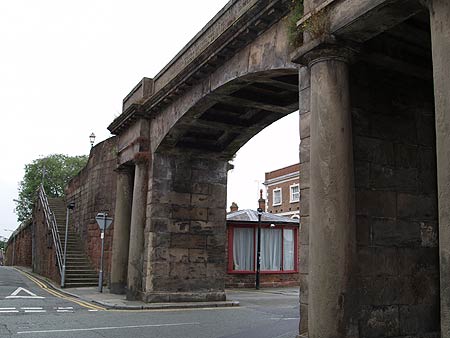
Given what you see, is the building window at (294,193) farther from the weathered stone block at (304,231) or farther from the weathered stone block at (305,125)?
the weathered stone block at (304,231)

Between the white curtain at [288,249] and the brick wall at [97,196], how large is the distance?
7.98 metres

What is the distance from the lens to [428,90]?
8.32 metres

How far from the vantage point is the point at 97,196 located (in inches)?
843

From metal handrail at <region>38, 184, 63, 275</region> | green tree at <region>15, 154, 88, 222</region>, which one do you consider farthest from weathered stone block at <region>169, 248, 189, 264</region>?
green tree at <region>15, 154, 88, 222</region>

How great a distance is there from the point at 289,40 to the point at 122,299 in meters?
9.49

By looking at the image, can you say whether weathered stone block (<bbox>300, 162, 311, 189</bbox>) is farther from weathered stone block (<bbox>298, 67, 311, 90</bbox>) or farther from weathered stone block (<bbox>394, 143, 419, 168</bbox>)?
weathered stone block (<bbox>394, 143, 419, 168</bbox>)

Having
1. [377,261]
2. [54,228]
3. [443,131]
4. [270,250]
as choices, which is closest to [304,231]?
[377,261]

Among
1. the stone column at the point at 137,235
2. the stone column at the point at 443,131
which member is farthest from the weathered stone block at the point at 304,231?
the stone column at the point at 137,235

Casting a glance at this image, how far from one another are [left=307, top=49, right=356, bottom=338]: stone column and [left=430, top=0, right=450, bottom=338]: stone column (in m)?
1.62

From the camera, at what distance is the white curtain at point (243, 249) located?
2117 cm

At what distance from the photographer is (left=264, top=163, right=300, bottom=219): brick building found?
1696 inches

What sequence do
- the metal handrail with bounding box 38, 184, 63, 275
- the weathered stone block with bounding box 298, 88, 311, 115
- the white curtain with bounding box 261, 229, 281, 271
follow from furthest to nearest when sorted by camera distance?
the white curtain with bounding box 261, 229, 281, 271
the metal handrail with bounding box 38, 184, 63, 275
the weathered stone block with bounding box 298, 88, 311, 115

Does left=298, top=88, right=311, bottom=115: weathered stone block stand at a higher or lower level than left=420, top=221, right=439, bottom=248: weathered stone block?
higher

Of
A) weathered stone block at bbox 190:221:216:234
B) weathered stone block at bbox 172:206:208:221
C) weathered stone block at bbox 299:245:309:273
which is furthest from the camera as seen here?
weathered stone block at bbox 190:221:216:234
